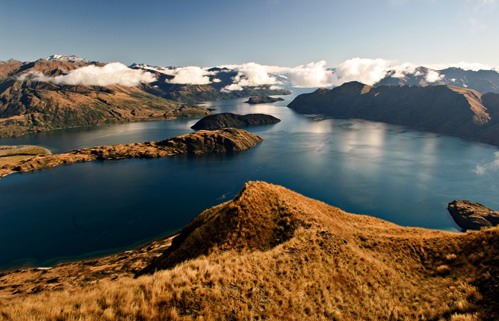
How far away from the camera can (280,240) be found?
3869cm

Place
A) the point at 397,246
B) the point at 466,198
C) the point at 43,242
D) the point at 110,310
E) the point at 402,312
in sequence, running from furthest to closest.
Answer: the point at 466,198 → the point at 43,242 → the point at 397,246 → the point at 402,312 → the point at 110,310

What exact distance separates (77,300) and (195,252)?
78.4 feet

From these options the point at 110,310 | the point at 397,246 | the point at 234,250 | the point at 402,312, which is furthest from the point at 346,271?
the point at 110,310

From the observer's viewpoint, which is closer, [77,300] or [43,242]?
[77,300]

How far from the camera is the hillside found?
54.3 ft

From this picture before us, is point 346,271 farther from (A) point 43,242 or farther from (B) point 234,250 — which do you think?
(A) point 43,242

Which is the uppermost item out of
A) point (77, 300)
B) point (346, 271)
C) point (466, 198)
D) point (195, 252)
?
point (77, 300)

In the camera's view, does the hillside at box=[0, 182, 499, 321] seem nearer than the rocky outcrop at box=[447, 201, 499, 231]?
Yes

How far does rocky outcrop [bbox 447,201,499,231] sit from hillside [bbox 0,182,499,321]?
12245 cm

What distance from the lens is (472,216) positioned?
130000mm

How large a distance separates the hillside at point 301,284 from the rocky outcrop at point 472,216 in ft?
402

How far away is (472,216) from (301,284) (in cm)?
14721

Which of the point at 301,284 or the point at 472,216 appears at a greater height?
the point at 301,284

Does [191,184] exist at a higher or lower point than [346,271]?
lower
